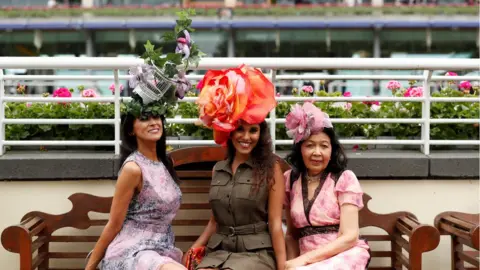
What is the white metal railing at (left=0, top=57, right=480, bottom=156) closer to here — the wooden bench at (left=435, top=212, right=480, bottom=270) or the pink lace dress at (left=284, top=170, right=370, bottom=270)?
the wooden bench at (left=435, top=212, right=480, bottom=270)

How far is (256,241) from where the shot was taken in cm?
329

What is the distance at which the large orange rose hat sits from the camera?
3137 mm

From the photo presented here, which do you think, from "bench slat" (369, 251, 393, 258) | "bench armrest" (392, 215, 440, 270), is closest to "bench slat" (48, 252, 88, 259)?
"bench slat" (369, 251, 393, 258)

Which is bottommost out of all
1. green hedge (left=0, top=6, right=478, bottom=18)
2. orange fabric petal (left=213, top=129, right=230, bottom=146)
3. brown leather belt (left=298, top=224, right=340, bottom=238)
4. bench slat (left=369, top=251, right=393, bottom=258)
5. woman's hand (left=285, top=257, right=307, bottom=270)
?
bench slat (left=369, top=251, right=393, bottom=258)

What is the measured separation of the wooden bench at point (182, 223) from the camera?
3842 mm

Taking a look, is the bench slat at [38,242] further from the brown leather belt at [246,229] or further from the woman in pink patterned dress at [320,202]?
the woman in pink patterned dress at [320,202]

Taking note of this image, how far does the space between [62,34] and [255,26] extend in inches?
317

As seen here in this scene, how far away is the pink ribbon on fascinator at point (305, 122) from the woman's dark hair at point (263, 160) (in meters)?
0.15

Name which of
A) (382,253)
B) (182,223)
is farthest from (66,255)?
(382,253)

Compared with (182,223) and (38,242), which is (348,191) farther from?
(38,242)

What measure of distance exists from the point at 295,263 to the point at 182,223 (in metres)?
1.04

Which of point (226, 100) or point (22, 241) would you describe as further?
point (22, 241)

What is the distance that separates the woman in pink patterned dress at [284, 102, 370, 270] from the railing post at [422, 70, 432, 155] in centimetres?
108

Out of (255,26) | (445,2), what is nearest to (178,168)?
(255,26)
